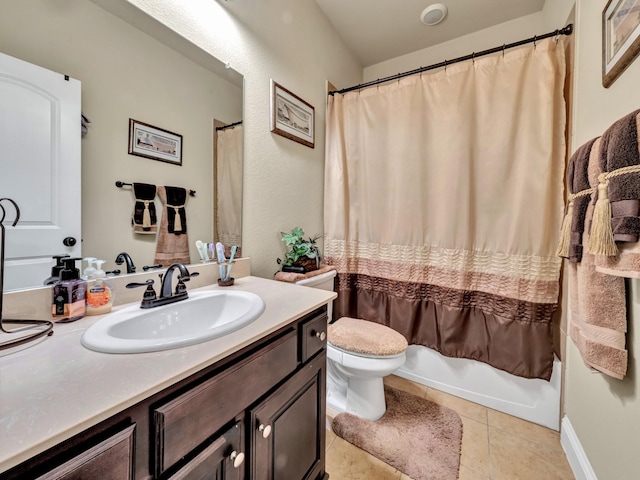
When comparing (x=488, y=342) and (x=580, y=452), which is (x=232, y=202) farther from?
(x=580, y=452)

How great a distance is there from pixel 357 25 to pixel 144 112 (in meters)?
1.77

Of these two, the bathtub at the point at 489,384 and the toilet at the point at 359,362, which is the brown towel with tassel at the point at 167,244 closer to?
the toilet at the point at 359,362

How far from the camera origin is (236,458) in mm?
610

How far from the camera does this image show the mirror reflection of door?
1167mm

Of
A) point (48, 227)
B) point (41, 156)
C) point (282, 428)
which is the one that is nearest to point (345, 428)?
point (282, 428)

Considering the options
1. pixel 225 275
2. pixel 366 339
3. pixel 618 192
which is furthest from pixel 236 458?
pixel 618 192

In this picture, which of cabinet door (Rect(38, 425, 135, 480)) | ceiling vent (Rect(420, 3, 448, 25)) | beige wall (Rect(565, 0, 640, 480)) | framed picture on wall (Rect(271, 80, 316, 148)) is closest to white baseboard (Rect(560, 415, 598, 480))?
beige wall (Rect(565, 0, 640, 480))

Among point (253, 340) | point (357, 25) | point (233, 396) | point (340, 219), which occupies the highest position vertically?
point (357, 25)

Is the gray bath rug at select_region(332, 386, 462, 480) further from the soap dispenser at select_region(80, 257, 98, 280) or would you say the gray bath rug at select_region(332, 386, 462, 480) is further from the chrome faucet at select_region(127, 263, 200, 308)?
the soap dispenser at select_region(80, 257, 98, 280)

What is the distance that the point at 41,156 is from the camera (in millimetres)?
692

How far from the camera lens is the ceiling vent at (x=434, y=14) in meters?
1.68

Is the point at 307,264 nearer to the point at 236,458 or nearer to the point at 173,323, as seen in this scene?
the point at 173,323

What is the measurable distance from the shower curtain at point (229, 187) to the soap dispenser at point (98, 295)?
464mm

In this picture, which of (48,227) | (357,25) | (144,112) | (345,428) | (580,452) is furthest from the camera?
(357,25)
